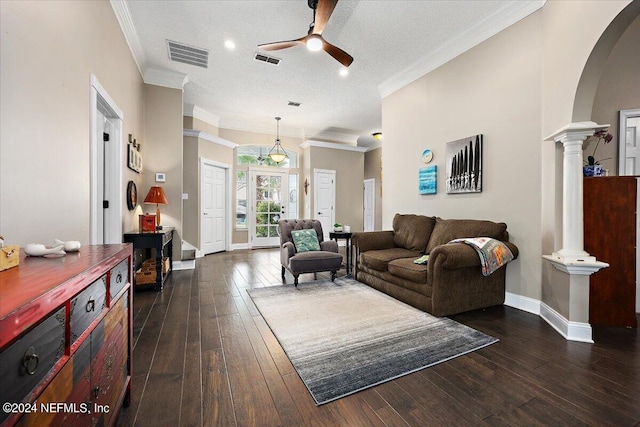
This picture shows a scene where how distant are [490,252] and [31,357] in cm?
308

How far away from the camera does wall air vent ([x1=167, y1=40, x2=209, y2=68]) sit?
376cm

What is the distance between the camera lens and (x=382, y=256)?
11.5 ft

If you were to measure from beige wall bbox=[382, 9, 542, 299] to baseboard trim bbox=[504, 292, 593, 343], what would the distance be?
8 centimetres

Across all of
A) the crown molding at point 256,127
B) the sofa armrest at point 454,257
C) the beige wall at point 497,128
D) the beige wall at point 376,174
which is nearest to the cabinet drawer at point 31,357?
the sofa armrest at point 454,257

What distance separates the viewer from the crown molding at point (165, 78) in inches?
171

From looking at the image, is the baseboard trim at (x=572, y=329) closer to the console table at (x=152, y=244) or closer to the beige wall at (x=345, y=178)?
the console table at (x=152, y=244)

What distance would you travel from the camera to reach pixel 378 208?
9.12 metres

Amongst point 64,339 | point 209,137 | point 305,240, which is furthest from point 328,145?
point 64,339

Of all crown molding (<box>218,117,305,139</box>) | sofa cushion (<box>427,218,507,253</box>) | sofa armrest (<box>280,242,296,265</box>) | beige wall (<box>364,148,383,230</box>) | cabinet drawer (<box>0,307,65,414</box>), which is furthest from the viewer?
beige wall (<box>364,148,383,230</box>)

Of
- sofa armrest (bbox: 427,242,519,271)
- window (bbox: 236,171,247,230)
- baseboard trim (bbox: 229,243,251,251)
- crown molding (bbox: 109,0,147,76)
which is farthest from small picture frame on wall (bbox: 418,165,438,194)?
baseboard trim (bbox: 229,243,251,251)

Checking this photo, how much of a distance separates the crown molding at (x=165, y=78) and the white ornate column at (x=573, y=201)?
16.6 feet

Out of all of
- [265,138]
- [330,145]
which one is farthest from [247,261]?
[330,145]

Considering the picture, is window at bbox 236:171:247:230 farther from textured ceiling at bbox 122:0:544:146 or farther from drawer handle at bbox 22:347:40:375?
drawer handle at bbox 22:347:40:375

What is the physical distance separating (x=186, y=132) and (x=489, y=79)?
5.50m
